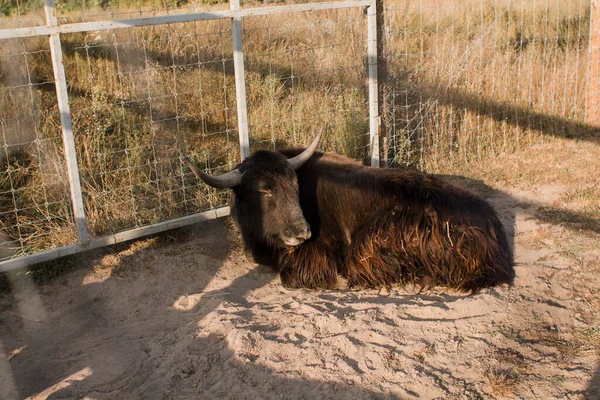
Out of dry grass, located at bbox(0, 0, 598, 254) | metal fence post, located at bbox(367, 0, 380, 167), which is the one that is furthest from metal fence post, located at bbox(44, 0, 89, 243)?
metal fence post, located at bbox(367, 0, 380, 167)

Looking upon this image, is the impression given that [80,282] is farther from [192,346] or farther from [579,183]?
[579,183]

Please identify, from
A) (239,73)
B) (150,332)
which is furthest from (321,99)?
(150,332)

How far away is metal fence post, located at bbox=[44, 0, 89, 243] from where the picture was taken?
18.7ft

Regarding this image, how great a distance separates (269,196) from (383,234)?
3.65 ft

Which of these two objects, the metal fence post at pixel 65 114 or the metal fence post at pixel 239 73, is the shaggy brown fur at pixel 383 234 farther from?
the metal fence post at pixel 65 114

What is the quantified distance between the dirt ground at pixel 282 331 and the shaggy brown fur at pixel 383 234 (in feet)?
0.70

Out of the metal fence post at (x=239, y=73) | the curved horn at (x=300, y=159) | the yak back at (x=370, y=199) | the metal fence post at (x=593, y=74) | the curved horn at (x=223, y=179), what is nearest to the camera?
the curved horn at (x=223, y=179)

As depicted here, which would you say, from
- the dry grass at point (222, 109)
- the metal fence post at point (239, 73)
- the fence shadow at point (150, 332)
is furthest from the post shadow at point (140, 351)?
the metal fence post at point (239, 73)

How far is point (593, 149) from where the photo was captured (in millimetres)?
9500

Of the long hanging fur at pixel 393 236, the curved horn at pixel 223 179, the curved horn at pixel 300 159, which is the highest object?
the curved horn at pixel 300 159

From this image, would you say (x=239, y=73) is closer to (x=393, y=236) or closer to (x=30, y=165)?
(x=393, y=236)

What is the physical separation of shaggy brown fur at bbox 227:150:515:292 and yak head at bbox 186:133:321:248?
0.02 metres

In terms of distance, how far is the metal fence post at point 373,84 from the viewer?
300 inches

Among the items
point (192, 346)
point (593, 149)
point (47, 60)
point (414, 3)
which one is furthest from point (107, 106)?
point (414, 3)
